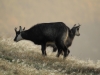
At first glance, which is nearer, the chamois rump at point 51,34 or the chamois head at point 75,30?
the chamois rump at point 51,34

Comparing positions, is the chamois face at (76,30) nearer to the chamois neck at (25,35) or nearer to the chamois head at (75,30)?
the chamois head at (75,30)

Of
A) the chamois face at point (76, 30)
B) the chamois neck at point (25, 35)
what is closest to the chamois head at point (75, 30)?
the chamois face at point (76, 30)

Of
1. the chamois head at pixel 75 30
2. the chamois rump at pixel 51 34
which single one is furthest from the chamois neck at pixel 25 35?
the chamois head at pixel 75 30

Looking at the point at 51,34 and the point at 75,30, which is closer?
the point at 51,34

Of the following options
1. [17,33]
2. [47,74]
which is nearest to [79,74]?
[47,74]

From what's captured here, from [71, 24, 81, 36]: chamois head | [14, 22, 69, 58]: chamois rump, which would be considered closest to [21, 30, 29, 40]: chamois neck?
[14, 22, 69, 58]: chamois rump

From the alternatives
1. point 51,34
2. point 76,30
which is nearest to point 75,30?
point 76,30

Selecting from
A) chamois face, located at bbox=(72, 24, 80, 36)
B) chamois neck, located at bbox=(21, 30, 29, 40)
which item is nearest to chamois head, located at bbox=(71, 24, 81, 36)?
chamois face, located at bbox=(72, 24, 80, 36)

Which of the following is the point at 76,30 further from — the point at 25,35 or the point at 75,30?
the point at 25,35

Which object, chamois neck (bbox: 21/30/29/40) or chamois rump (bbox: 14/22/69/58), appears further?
chamois neck (bbox: 21/30/29/40)

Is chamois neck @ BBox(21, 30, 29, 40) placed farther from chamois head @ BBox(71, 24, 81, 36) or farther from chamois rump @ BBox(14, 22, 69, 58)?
chamois head @ BBox(71, 24, 81, 36)

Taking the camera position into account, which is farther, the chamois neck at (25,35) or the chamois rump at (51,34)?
the chamois neck at (25,35)

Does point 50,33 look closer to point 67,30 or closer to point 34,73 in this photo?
point 67,30

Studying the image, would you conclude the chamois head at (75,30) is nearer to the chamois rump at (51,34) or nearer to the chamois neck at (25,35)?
the chamois rump at (51,34)
